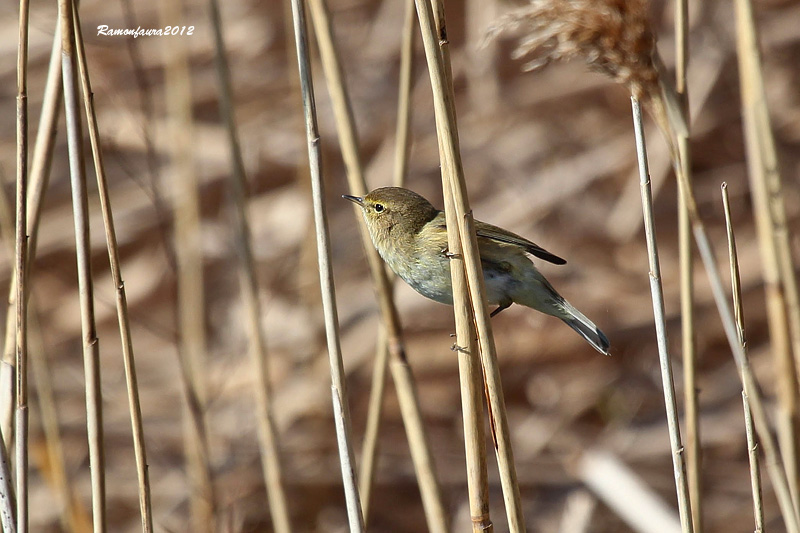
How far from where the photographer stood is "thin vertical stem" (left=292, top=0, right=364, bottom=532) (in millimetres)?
1611

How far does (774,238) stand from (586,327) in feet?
2.04

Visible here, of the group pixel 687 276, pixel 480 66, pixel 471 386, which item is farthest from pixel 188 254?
pixel 480 66

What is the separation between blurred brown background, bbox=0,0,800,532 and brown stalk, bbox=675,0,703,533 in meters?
2.13

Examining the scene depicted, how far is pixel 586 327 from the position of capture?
2314 millimetres

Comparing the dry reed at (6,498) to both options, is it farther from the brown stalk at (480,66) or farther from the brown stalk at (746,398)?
the brown stalk at (480,66)

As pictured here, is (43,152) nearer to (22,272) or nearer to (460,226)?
(22,272)

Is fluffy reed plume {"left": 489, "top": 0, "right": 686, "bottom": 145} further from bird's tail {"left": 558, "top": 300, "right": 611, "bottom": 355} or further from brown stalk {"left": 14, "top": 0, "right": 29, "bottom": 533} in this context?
brown stalk {"left": 14, "top": 0, "right": 29, "bottom": 533}

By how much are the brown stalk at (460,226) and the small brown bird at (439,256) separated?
2.36 ft

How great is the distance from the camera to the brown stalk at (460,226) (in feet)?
4.50

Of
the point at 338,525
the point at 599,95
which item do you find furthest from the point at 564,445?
the point at 599,95

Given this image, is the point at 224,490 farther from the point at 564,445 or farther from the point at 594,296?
the point at 594,296

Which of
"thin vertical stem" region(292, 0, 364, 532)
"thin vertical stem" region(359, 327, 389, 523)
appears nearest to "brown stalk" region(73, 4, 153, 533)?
"thin vertical stem" region(292, 0, 364, 532)

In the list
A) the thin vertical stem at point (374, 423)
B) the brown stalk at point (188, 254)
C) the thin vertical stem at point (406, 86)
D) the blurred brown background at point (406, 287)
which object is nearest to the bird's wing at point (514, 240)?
the thin vertical stem at point (406, 86)

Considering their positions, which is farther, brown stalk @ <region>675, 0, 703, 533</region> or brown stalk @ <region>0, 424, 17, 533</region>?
brown stalk @ <region>675, 0, 703, 533</region>
